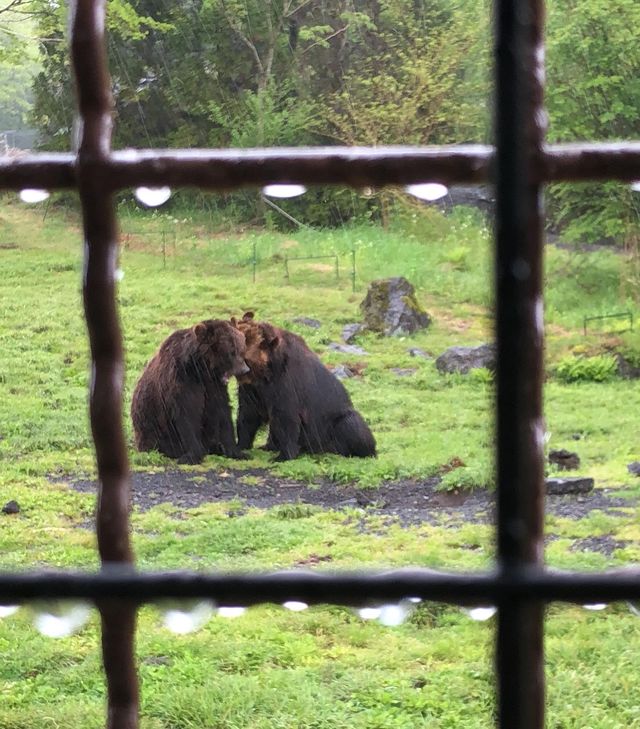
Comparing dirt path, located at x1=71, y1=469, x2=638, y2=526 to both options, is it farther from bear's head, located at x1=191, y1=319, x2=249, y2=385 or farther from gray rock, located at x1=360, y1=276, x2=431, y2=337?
gray rock, located at x1=360, y1=276, x2=431, y2=337

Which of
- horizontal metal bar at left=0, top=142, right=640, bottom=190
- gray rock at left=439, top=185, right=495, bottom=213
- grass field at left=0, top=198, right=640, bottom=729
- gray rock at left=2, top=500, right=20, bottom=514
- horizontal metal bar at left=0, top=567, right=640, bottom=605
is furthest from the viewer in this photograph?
gray rock at left=2, top=500, right=20, bottom=514

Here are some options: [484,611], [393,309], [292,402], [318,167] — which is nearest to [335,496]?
[292,402]

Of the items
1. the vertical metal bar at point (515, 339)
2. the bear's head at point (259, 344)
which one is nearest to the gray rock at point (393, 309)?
the bear's head at point (259, 344)

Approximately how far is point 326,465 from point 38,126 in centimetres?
134

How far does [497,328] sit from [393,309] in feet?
7.63

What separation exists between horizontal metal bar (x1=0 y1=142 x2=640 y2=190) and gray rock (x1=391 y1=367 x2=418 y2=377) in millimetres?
2250

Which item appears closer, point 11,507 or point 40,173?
point 40,173

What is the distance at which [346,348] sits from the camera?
9.51ft

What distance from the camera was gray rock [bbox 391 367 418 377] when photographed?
277 cm

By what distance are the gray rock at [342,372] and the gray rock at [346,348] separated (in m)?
0.05

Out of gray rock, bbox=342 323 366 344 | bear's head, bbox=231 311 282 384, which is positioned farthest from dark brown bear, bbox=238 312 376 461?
gray rock, bbox=342 323 366 344

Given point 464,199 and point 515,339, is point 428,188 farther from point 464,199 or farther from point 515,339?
point 464,199

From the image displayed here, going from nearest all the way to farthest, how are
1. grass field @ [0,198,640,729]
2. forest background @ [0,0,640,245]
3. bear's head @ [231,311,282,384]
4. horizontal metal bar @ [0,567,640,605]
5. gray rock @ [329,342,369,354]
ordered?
horizontal metal bar @ [0,567,640,605]
grass field @ [0,198,640,729]
forest background @ [0,0,640,245]
bear's head @ [231,311,282,384]
gray rock @ [329,342,369,354]

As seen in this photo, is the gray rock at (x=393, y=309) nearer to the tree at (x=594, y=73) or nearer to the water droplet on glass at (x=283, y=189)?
the tree at (x=594, y=73)
